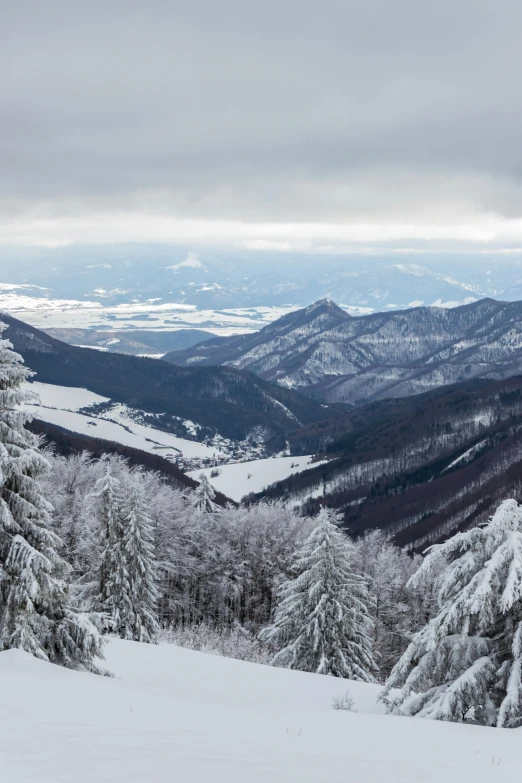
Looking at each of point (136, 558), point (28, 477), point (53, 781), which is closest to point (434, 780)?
point (53, 781)

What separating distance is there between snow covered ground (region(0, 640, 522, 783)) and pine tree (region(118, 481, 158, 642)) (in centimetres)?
1916

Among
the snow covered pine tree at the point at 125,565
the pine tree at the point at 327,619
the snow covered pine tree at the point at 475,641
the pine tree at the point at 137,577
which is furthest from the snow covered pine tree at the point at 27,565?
the pine tree at the point at 137,577

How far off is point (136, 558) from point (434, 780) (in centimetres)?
3027

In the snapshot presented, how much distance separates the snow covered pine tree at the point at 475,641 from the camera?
15977 mm

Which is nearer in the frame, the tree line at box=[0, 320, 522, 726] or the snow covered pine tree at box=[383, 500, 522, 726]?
the snow covered pine tree at box=[383, 500, 522, 726]

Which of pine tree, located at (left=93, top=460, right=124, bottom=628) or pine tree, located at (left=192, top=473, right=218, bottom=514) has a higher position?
pine tree, located at (left=93, top=460, right=124, bottom=628)

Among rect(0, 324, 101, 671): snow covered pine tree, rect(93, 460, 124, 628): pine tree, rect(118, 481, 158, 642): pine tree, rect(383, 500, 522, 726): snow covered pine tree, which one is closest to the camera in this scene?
rect(383, 500, 522, 726): snow covered pine tree

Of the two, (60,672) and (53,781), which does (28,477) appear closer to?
(60,672)

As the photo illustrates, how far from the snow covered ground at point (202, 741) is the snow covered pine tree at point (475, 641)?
1124 millimetres

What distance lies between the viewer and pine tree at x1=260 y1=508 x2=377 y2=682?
1334 inches

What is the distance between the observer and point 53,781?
8.12m

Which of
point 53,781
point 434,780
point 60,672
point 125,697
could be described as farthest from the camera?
point 60,672

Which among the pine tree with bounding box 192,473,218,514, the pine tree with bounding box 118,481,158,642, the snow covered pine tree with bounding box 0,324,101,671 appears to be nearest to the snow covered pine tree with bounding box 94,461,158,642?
the pine tree with bounding box 118,481,158,642

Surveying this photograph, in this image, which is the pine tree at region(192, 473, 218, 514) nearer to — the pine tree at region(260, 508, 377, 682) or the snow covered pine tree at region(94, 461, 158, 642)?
the snow covered pine tree at region(94, 461, 158, 642)
